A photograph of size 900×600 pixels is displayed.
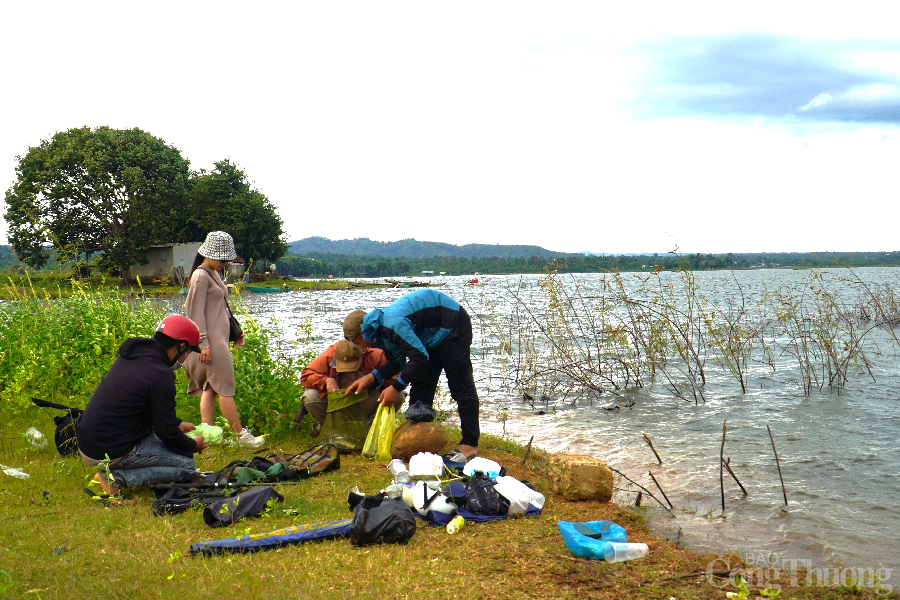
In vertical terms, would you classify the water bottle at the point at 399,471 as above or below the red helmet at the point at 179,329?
below

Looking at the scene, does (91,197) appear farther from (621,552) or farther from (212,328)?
(621,552)

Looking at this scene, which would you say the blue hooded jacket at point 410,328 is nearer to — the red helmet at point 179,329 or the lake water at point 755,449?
the red helmet at point 179,329

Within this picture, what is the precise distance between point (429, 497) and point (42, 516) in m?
2.95

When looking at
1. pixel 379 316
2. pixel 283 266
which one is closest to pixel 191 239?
pixel 283 266

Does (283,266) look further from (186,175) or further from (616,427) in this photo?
(616,427)

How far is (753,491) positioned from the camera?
711 cm

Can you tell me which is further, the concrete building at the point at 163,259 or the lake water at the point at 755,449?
the concrete building at the point at 163,259

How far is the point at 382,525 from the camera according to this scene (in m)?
4.44

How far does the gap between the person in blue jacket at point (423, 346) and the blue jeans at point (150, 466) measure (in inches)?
76.7

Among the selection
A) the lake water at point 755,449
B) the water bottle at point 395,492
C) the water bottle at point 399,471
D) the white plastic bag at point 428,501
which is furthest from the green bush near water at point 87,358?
the white plastic bag at point 428,501

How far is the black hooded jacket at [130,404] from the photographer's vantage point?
511 centimetres

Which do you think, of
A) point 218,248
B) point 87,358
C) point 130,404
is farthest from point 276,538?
point 87,358

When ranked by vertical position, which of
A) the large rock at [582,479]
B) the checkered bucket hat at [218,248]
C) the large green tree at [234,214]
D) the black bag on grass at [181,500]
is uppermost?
the large green tree at [234,214]

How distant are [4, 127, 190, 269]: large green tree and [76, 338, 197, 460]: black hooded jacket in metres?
40.5
